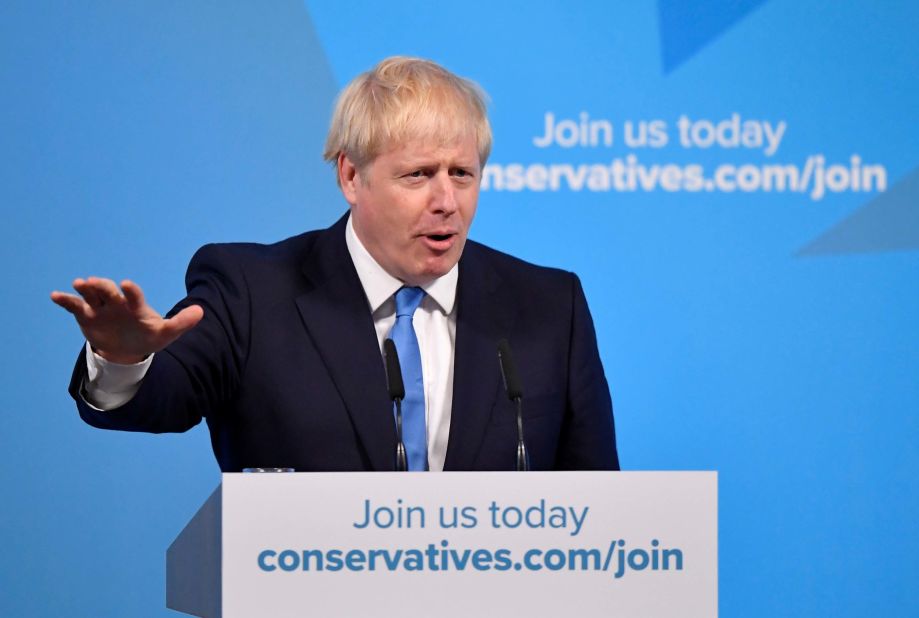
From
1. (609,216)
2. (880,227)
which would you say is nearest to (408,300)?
(609,216)

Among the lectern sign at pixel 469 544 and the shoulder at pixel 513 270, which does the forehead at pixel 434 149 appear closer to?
the shoulder at pixel 513 270

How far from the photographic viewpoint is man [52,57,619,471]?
225 centimetres

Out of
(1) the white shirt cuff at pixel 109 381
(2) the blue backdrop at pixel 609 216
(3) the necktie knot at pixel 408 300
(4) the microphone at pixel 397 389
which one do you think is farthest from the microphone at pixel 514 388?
(2) the blue backdrop at pixel 609 216

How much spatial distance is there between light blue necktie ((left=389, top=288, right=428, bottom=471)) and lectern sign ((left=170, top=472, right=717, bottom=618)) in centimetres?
55

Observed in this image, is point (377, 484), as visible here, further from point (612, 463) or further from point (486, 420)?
point (612, 463)

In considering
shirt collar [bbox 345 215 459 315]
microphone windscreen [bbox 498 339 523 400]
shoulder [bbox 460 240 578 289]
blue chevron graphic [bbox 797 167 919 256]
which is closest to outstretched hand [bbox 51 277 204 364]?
microphone windscreen [bbox 498 339 523 400]

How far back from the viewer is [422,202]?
2.29 meters

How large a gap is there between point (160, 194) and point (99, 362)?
142cm

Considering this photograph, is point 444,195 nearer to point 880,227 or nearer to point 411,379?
point 411,379

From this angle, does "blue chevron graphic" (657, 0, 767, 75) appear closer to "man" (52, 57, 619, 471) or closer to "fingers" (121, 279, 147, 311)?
"man" (52, 57, 619, 471)

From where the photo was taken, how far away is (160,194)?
3215 mm

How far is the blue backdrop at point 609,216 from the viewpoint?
319 cm

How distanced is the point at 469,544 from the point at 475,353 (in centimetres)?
69

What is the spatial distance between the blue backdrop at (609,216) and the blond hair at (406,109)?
0.90 metres
